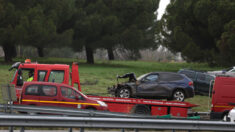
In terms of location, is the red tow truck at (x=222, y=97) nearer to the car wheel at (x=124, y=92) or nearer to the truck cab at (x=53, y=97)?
the truck cab at (x=53, y=97)

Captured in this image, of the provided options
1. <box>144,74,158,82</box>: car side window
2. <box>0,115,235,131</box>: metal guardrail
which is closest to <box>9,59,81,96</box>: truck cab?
<box>144,74,158,82</box>: car side window

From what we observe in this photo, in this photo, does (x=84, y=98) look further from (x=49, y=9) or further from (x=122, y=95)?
(x=49, y=9)

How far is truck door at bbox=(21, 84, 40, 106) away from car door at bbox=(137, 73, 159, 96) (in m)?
6.85

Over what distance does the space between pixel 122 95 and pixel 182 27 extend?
2620cm

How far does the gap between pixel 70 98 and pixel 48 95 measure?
2.79 feet

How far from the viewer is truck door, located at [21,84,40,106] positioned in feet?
51.0

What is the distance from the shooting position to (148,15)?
53156mm

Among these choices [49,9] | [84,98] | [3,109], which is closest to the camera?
[3,109]

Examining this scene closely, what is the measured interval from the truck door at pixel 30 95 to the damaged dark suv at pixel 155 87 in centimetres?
622

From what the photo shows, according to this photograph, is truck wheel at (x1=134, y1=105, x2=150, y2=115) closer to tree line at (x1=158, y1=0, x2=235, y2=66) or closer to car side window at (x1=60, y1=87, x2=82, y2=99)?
car side window at (x1=60, y1=87, x2=82, y2=99)

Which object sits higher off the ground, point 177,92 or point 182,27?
point 182,27

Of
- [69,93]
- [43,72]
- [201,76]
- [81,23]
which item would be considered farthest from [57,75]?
[81,23]

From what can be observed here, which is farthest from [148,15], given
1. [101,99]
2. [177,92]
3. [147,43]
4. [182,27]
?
[101,99]

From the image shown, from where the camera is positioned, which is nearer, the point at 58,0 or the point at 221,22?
the point at 221,22
